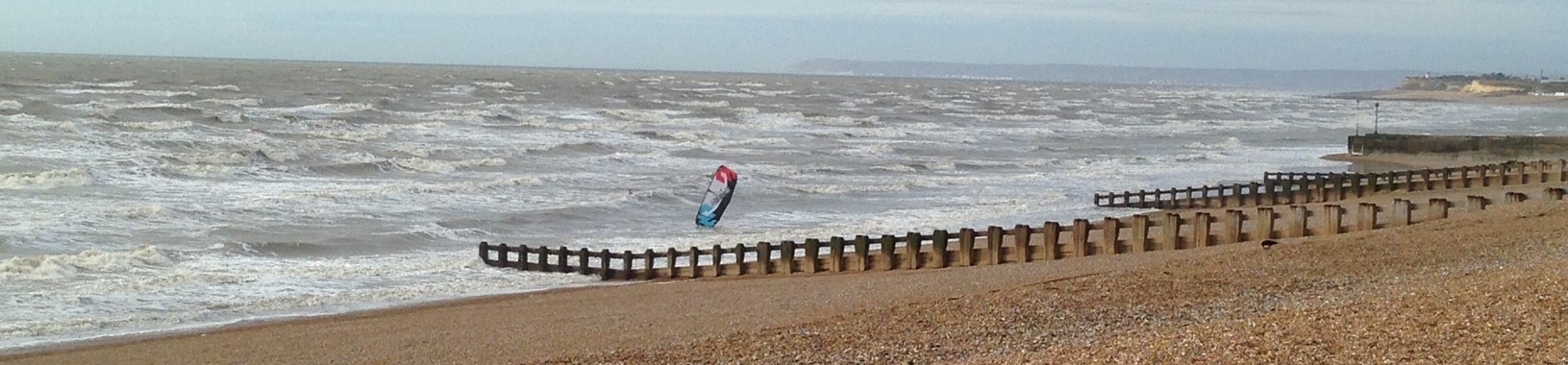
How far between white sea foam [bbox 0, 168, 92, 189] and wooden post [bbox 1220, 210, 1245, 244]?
71.6ft

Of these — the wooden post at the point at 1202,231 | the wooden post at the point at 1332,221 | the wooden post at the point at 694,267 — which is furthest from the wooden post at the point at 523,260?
the wooden post at the point at 1332,221

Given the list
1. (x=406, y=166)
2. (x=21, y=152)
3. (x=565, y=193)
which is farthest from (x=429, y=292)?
(x=21, y=152)

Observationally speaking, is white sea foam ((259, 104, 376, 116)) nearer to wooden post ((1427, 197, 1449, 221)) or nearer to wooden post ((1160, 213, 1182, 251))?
wooden post ((1160, 213, 1182, 251))

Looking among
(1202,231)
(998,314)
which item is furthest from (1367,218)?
(998,314)

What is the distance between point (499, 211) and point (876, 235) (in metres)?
7.37

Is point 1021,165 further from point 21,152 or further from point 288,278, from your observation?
point 288,278

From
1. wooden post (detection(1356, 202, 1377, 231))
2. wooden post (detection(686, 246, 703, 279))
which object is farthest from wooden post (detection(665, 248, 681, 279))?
wooden post (detection(1356, 202, 1377, 231))

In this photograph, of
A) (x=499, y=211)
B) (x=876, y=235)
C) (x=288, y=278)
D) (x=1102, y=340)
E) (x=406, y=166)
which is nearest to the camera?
(x=1102, y=340)

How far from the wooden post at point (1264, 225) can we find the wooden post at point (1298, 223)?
0.25 m

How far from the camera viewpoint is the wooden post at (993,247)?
17672mm

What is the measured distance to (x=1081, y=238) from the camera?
17.6 m

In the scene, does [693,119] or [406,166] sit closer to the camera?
[406,166]

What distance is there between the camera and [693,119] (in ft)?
248

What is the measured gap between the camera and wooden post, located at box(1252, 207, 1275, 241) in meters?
17.8
